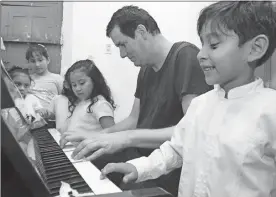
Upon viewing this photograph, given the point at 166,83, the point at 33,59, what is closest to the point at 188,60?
the point at 166,83

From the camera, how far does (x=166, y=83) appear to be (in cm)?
67

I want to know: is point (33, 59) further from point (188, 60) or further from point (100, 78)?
point (188, 60)

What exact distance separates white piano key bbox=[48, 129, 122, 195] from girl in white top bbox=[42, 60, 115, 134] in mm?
149

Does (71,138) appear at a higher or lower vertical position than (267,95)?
lower

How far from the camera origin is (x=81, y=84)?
0.68 m

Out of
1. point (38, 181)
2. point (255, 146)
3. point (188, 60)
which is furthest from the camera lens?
point (188, 60)

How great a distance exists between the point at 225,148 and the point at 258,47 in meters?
0.15

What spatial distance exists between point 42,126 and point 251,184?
42 centimetres

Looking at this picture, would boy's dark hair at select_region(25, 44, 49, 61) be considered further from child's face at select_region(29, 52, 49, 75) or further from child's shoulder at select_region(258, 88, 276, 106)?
child's shoulder at select_region(258, 88, 276, 106)

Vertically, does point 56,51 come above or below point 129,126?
above

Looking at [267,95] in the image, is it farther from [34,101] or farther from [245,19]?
[34,101]

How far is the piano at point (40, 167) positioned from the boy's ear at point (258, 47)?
0.25m

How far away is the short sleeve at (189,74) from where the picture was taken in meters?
0.61

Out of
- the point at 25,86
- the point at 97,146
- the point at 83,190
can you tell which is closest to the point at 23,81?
the point at 25,86
